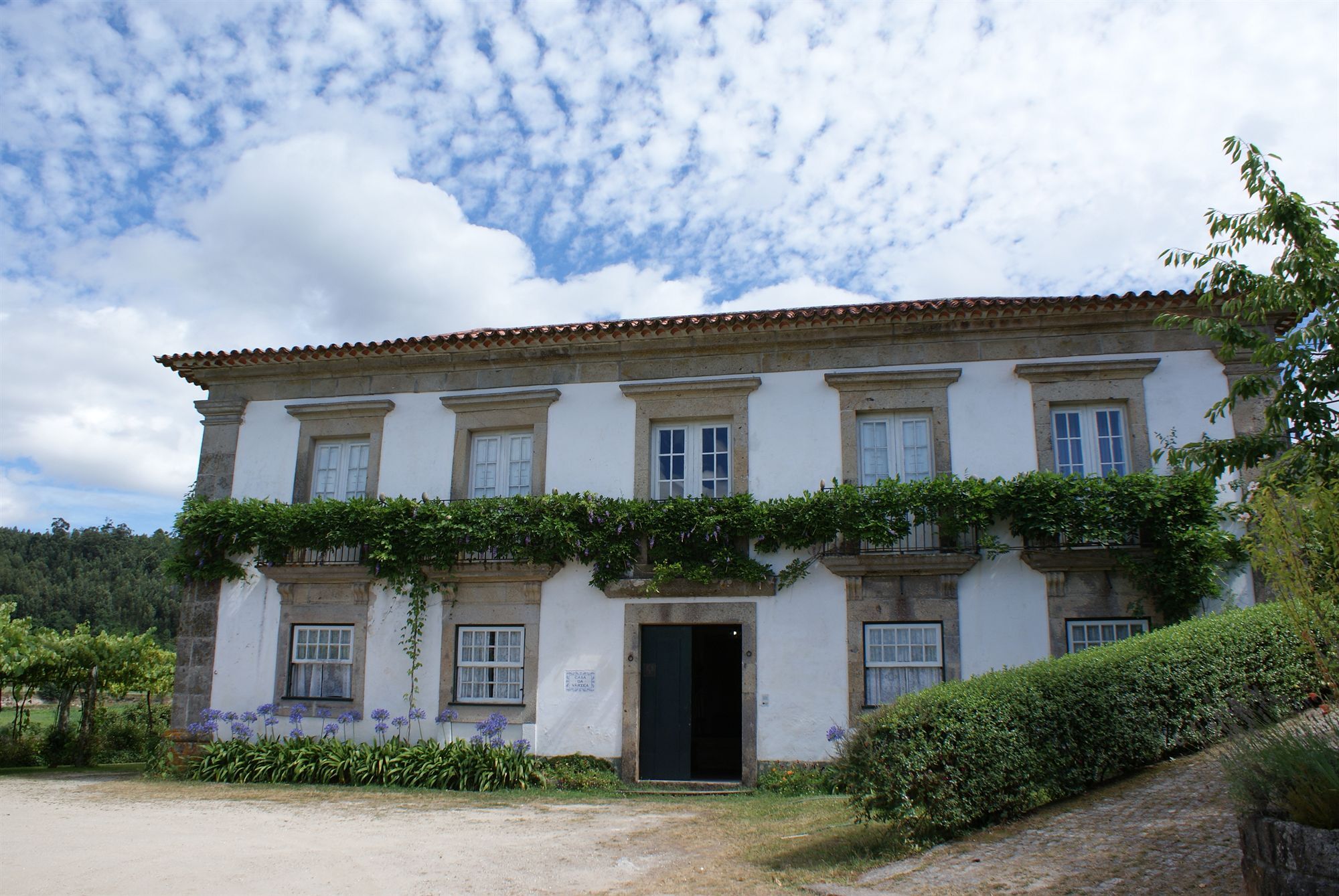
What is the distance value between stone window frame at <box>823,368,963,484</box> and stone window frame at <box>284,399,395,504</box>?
20.2 feet

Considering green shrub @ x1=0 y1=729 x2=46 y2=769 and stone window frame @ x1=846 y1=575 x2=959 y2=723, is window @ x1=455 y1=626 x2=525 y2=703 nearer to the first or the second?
stone window frame @ x1=846 y1=575 x2=959 y2=723

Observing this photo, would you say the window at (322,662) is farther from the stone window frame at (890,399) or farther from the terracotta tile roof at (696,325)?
the stone window frame at (890,399)

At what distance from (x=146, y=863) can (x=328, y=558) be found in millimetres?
5719

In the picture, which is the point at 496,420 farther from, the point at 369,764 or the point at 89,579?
the point at 89,579

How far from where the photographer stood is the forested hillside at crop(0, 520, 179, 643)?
42.6m

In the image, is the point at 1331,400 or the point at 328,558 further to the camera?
the point at 328,558

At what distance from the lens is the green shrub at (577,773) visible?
10.9m

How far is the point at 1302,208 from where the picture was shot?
21.1ft

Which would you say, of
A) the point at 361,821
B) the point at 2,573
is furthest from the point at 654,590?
the point at 2,573

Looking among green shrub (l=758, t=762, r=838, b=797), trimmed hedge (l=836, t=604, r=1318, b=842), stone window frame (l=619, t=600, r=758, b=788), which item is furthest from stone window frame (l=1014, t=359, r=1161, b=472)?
green shrub (l=758, t=762, r=838, b=797)

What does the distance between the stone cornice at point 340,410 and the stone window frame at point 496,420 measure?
903mm

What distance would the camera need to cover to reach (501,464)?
41.0ft

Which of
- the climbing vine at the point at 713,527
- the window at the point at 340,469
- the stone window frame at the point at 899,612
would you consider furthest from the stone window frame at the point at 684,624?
the window at the point at 340,469

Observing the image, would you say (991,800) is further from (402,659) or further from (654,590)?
(402,659)
